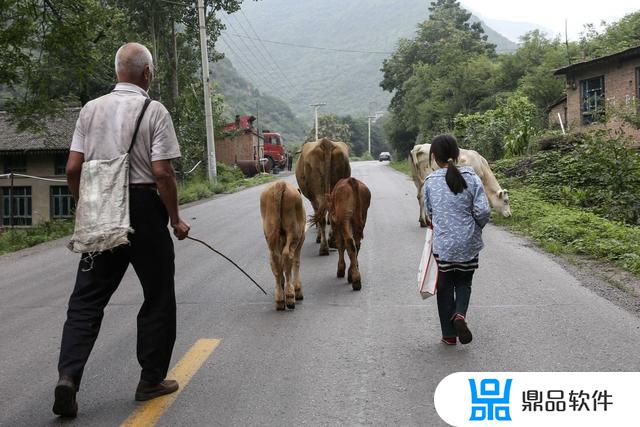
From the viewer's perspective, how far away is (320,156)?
372 inches

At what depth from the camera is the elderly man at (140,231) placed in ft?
13.2

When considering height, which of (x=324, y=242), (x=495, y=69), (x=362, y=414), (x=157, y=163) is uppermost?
(x=495, y=69)

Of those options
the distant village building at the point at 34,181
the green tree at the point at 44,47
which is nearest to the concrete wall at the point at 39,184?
the distant village building at the point at 34,181

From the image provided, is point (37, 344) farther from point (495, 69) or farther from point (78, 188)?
point (495, 69)

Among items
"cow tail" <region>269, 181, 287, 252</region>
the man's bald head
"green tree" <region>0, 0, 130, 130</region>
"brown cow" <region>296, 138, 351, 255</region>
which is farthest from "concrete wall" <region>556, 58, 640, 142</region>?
the man's bald head

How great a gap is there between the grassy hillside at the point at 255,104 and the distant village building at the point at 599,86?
8510 cm

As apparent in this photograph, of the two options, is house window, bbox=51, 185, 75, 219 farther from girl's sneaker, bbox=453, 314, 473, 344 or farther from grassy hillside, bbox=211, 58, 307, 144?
grassy hillside, bbox=211, 58, 307, 144

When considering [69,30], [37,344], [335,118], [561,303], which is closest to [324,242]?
[561,303]

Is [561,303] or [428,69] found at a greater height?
[428,69]

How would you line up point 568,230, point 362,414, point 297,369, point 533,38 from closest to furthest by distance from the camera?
point 362,414
point 297,369
point 568,230
point 533,38

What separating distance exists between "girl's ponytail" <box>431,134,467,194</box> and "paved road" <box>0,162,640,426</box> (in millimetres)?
1249

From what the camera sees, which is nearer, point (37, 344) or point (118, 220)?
point (118, 220)

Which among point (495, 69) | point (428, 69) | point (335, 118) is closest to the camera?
point (495, 69)

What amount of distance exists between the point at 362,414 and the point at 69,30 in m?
13.6
